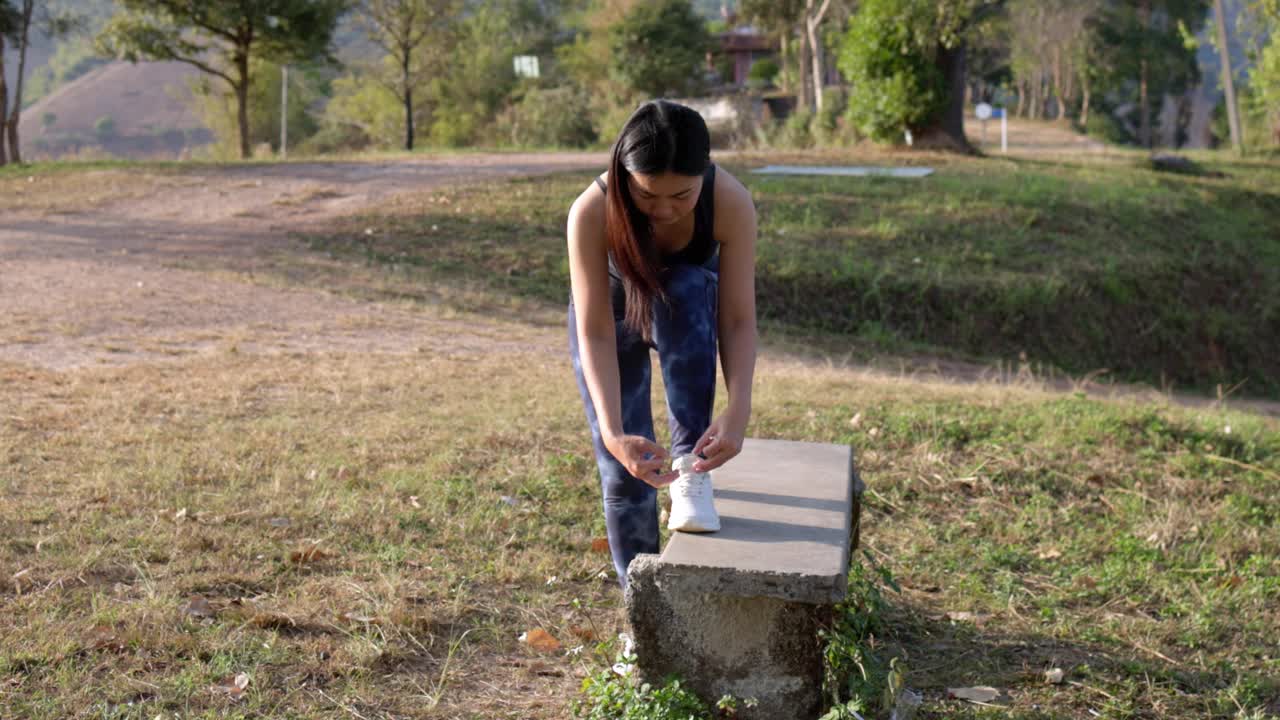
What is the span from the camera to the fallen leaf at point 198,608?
344 cm

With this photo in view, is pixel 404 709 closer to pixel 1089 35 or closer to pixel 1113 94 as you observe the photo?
pixel 1089 35

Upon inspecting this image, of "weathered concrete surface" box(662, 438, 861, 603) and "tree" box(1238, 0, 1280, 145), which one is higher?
"tree" box(1238, 0, 1280, 145)

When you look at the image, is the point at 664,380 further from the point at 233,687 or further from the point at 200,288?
the point at 200,288

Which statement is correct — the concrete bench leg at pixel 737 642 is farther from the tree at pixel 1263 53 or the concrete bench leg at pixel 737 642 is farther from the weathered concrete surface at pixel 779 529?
the tree at pixel 1263 53

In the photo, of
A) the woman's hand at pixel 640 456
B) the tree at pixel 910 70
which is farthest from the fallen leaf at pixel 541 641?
the tree at pixel 910 70

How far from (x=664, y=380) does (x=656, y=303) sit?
0.20m

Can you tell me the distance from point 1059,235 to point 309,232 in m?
7.53

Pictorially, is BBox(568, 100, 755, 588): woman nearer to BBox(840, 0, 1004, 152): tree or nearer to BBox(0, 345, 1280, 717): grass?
BBox(0, 345, 1280, 717): grass

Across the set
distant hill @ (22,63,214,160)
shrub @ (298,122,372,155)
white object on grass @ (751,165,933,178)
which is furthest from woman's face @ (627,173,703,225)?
distant hill @ (22,63,214,160)

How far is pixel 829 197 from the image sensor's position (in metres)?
12.6

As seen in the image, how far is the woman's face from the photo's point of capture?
8.62 ft

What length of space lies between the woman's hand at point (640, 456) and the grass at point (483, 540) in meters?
0.69

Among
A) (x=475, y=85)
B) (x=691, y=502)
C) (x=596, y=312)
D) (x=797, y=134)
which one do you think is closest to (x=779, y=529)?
(x=691, y=502)

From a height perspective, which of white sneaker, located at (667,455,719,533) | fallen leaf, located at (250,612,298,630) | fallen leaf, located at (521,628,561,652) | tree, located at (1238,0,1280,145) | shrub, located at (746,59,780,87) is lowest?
fallen leaf, located at (521,628,561,652)
